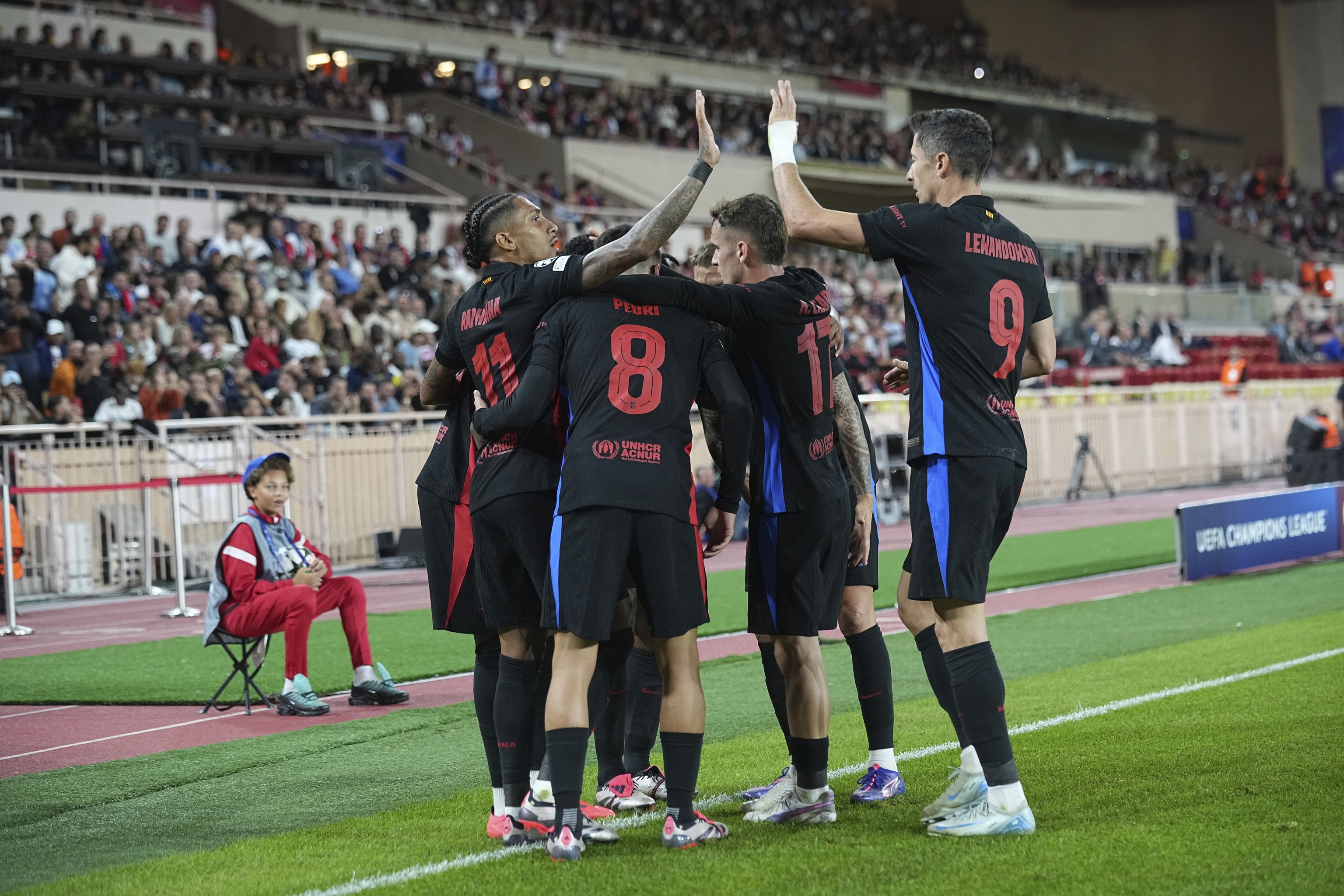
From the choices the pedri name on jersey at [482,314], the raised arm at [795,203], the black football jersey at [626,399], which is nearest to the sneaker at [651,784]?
Result: the black football jersey at [626,399]

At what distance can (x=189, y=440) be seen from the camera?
54.9ft

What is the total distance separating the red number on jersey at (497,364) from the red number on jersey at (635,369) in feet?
1.52

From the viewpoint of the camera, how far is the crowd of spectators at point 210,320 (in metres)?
17.0

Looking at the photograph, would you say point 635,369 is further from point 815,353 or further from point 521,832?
point 521,832

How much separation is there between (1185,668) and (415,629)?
21.9 feet

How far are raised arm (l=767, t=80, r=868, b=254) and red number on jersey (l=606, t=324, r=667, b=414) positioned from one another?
635 millimetres

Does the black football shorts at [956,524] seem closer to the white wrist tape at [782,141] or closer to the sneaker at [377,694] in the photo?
the white wrist tape at [782,141]

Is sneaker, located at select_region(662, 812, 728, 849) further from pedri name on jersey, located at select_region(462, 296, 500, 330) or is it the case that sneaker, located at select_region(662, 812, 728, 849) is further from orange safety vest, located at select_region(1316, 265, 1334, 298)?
orange safety vest, located at select_region(1316, 265, 1334, 298)

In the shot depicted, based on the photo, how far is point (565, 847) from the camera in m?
4.88

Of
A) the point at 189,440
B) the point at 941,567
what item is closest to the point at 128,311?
the point at 189,440

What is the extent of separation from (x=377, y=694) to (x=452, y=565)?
350 cm

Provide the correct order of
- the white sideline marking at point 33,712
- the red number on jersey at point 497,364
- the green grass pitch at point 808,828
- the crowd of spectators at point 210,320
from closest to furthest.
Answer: the green grass pitch at point 808,828
the red number on jersey at point 497,364
the white sideline marking at point 33,712
the crowd of spectators at point 210,320

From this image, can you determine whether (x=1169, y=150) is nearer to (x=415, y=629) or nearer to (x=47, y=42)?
(x=47, y=42)

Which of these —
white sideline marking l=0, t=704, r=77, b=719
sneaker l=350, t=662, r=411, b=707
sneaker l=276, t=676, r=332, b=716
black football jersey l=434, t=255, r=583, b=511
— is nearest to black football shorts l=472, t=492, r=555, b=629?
black football jersey l=434, t=255, r=583, b=511
